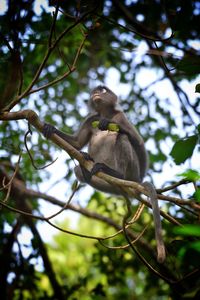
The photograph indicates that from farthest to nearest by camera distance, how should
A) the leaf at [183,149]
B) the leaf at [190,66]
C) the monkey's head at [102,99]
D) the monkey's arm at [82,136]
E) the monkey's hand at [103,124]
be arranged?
the monkey's head at [102,99], the monkey's arm at [82,136], the monkey's hand at [103,124], the leaf at [183,149], the leaf at [190,66]

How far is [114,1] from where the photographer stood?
5.20m

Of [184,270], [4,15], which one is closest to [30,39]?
[4,15]

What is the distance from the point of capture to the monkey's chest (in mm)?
5297

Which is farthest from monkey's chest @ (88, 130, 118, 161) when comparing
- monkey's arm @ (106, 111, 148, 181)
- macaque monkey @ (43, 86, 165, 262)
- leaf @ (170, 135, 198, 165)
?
leaf @ (170, 135, 198, 165)

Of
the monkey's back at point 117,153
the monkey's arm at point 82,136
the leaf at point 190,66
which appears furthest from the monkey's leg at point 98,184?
the leaf at point 190,66

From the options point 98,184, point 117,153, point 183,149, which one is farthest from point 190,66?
point 98,184

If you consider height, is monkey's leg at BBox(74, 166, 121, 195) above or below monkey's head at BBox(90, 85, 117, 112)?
below

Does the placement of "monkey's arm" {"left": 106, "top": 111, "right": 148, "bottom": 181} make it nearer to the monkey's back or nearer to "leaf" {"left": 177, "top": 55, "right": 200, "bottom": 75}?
the monkey's back

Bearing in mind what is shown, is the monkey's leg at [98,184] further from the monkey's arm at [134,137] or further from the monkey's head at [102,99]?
the monkey's head at [102,99]

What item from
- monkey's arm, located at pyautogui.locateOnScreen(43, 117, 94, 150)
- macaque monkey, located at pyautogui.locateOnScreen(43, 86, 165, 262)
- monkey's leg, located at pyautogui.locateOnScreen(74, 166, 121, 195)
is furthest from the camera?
monkey's arm, located at pyautogui.locateOnScreen(43, 117, 94, 150)

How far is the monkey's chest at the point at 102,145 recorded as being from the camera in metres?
5.30

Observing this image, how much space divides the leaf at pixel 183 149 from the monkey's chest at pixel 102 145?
84.0 inches

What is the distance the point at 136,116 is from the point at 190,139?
322 cm

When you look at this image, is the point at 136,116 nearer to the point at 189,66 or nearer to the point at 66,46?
the point at 66,46
